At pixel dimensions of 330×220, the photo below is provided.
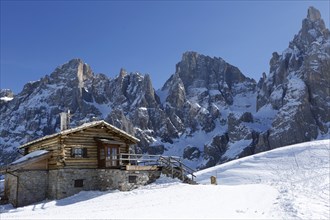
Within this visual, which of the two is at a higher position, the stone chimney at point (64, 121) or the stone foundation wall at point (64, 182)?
the stone chimney at point (64, 121)

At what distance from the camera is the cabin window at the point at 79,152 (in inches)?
1267

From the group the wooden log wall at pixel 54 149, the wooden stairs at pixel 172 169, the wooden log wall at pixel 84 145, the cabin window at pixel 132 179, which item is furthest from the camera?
the wooden stairs at pixel 172 169

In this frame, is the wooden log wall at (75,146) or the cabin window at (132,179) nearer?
the cabin window at (132,179)

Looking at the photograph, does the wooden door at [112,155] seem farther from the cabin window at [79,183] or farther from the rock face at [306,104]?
the rock face at [306,104]

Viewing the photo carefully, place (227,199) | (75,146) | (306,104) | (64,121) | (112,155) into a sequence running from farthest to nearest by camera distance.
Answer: (306,104)
(64,121)
(112,155)
(75,146)
(227,199)

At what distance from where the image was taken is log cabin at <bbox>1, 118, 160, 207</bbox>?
30406mm

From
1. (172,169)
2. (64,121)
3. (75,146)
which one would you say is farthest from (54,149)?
(172,169)

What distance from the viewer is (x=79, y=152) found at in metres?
32.6

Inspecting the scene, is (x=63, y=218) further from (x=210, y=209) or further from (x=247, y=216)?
(x=247, y=216)

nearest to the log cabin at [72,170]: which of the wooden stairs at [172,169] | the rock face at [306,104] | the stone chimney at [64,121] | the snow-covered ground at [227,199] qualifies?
the wooden stairs at [172,169]

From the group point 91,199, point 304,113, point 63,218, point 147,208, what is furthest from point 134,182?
point 304,113

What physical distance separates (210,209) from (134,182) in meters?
13.3

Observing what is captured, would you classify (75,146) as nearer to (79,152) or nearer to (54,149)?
(79,152)

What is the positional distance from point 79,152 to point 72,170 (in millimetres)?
1869
